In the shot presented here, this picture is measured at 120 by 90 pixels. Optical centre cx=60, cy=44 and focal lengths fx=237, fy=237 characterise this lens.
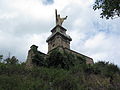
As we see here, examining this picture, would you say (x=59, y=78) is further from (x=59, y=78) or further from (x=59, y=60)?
(x=59, y=60)

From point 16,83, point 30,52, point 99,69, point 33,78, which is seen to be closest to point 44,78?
point 33,78

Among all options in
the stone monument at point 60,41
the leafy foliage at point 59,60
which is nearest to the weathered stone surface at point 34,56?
the stone monument at point 60,41

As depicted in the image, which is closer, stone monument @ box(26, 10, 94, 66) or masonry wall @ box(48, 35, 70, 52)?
stone monument @ box(26, 10, 94, 66)

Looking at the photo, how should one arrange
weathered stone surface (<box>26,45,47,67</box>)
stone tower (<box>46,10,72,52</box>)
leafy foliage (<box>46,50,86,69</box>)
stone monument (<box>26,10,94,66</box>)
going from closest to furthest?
1. weathered stone surface (<box>26,45,47,67</box>)
2. leafy foliage (<box>46,50,86,69</box>)
3. stone monument (<box>26,10,94,66</box>)
4. stone tower (<box>46,10,72,52</box>)

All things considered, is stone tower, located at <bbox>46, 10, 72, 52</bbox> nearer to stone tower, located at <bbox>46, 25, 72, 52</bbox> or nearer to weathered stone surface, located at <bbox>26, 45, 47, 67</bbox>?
stone tower, located at <bbox>46, 25, 72, 52</bbox>

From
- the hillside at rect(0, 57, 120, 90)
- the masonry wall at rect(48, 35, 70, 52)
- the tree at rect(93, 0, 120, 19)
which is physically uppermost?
the masonry wall at rect(48, 35, 70, 52)

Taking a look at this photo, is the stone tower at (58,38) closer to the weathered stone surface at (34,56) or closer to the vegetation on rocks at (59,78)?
the weathered stone surface at (34,56)

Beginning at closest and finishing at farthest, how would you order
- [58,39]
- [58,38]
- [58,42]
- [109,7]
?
1. [109,7]
2. [58,42]
3. [58,39]
4. [58,38]

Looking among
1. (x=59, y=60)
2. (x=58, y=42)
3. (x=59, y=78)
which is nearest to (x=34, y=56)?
(x=59, y=60)

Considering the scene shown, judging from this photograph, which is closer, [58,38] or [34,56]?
[34,56]

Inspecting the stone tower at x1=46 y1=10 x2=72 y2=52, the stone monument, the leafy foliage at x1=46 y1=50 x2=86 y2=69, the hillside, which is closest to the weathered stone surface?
the stone monument

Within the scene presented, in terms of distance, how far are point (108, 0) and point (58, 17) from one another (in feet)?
98.0

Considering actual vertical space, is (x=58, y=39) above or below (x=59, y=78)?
above

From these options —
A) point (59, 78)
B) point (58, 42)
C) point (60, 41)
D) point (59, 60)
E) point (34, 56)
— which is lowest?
point (59, 78)
